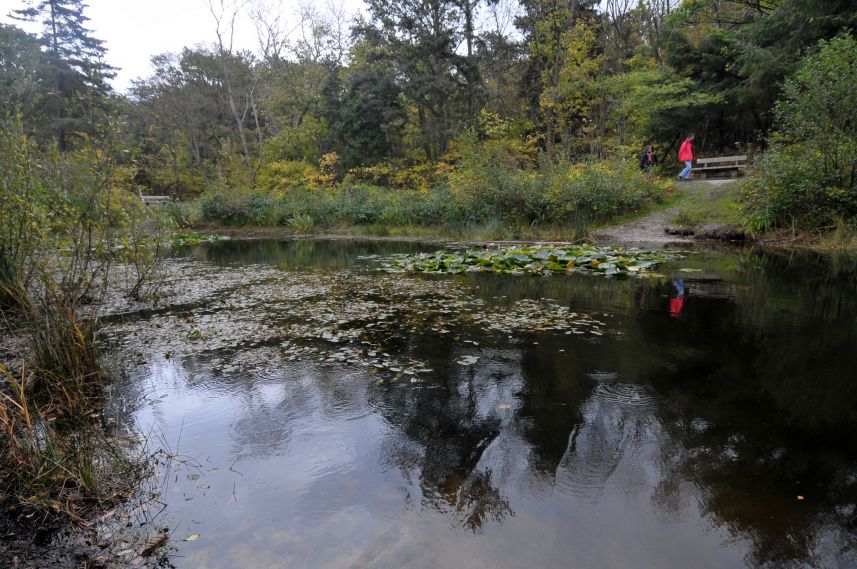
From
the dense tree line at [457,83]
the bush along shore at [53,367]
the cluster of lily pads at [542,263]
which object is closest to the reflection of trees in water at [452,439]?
the bush along shore at [53,367]

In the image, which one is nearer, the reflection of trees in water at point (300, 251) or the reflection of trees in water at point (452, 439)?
the reflection of trees in water at point (452, 439)

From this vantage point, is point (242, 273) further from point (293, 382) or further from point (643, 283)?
point (643, 283)

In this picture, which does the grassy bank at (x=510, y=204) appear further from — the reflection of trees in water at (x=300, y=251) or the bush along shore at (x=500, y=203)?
the reflection of trees in water at (x=300, y=251)

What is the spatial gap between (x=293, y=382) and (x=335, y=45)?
1355 inches

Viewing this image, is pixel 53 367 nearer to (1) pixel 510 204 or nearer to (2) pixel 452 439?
(2) pixel 452 439

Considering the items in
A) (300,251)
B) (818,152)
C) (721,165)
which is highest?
(721,165)

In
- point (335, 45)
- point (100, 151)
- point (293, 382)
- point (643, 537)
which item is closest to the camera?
point (643, 537)

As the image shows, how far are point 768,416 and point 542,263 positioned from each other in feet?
22.1

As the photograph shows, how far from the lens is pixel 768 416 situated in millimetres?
3408

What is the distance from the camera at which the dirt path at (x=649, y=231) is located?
1415 cm

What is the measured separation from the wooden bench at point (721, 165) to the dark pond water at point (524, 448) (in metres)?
15.4

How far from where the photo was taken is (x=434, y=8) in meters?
25.3

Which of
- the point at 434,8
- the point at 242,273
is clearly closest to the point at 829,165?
the point at 242,273

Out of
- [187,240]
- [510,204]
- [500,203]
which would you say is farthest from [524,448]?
[187,240]
